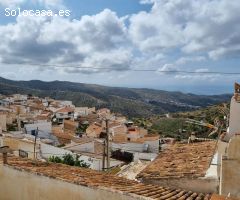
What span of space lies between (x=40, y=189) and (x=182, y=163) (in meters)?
4.79

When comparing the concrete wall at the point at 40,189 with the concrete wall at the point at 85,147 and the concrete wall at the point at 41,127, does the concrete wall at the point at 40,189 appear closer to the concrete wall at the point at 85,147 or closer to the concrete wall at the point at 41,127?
the concrete wall at the point at 85,147

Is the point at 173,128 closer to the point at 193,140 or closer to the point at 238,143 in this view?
the point at 193,140

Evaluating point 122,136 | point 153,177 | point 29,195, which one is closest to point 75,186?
point 29,195

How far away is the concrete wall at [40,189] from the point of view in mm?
8641

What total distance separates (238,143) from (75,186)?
3886mm

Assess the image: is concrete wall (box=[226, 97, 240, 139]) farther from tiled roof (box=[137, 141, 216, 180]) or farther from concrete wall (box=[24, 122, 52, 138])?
concrete wall (box=[24, 122, 52, 138])

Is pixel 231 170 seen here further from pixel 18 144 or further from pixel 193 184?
pixel 18 144

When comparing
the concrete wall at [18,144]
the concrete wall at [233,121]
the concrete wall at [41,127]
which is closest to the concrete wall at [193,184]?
the concrete wall at [233,121]

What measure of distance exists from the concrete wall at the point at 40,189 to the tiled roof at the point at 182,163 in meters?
2.67

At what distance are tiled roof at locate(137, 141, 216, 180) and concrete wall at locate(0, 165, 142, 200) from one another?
8.76ft

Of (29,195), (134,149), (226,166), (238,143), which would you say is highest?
(238,143)

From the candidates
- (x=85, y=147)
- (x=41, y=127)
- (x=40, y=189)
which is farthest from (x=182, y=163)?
(x=41, y=127)

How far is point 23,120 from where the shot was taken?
61.8 m

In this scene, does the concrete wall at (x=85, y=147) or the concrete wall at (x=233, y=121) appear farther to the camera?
the concrete wall at (x=85, y=147)
